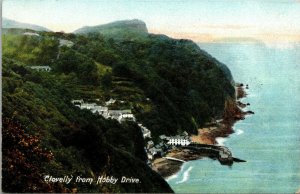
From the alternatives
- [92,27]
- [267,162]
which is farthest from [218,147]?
[92,27]

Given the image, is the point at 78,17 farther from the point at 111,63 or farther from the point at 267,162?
the point at 267,162

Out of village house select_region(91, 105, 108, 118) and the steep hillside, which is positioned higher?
the steep hillside

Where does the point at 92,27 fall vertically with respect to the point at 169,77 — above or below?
above

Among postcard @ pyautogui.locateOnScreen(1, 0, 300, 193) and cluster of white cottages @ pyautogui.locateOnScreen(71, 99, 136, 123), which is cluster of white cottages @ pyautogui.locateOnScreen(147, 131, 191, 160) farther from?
cluster of white cottages @ pyautogui.locateOnScreen(71, 99, 136, 123)

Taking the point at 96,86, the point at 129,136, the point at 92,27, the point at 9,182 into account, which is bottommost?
the point at 9,182

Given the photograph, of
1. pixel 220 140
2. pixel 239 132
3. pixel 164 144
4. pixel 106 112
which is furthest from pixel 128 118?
pixel 239 132

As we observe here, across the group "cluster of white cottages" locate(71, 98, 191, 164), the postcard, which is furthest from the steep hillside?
"cluster of white cottages" locate(71, 98, 191, 164)

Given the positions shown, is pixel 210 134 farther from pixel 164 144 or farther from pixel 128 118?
pixel 128 118
